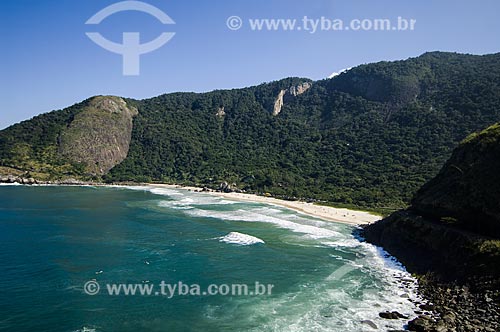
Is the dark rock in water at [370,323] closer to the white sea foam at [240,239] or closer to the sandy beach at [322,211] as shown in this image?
the white sea foam at [240,239]

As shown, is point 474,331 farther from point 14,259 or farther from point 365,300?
point 14,259

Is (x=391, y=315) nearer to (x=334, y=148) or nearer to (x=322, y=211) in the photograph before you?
(x=322, y=211)

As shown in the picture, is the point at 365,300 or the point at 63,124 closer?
the point at 365,300

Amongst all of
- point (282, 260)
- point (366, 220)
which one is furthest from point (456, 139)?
point (282, 260)

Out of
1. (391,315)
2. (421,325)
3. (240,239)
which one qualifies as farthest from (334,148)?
(421,325)

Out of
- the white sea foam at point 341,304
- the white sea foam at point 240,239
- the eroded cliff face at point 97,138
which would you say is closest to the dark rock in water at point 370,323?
the white sea foam at point 341,304

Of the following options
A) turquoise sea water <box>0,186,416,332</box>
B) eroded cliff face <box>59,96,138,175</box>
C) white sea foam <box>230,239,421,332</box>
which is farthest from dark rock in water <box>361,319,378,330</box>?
eroded cliff face <box>59,96,138,175</box>
